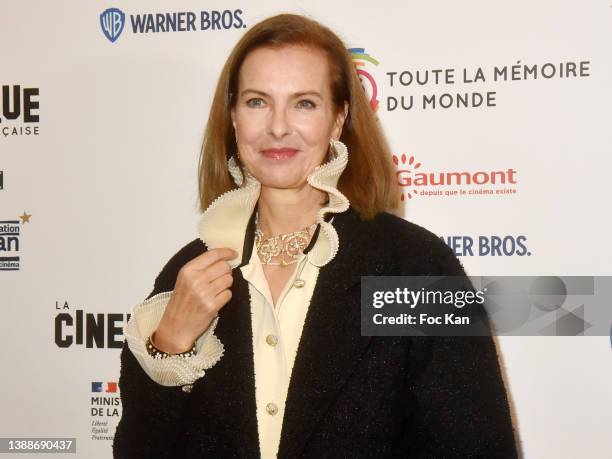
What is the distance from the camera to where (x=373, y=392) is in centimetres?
113

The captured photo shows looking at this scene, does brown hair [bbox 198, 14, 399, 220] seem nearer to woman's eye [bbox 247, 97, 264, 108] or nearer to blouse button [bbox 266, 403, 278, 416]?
woman's eye [bbox 247, 97, 264, 108]

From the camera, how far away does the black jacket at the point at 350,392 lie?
1.11m

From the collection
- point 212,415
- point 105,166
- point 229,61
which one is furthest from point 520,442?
point 105,166

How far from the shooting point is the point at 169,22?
1.85 m

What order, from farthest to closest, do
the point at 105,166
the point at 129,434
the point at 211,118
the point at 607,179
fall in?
1. the point at 105,166
2. the point at 607,179
3. the point at 211,118
4. the point at 129,434

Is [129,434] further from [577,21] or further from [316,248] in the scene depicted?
[577,21]

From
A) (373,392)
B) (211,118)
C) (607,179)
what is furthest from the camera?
(607,179)

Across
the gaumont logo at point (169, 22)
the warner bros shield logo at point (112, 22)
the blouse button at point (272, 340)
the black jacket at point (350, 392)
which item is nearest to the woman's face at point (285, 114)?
the black jacket at point (350, 392)

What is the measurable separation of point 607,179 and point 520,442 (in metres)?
0.63

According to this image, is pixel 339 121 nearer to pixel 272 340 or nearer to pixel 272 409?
pixel 272 340

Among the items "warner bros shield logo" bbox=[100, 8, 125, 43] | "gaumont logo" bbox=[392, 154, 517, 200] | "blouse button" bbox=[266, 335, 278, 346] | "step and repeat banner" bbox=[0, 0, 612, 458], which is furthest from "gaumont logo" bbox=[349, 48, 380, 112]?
"blouse button" bbox=[266, 335, 278, 346]

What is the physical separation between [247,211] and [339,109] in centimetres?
25

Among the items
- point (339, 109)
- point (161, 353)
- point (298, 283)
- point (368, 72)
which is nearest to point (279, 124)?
point (339, 109)

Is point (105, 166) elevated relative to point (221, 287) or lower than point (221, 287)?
elevated
